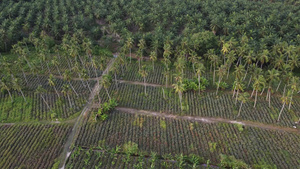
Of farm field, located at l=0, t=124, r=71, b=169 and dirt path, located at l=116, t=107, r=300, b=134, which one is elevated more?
farm field, located at l=0, t=124, r=71, b=169

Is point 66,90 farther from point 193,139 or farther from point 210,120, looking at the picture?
point 210,120

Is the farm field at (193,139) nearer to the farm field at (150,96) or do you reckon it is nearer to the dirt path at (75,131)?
the farm field at (150,96)

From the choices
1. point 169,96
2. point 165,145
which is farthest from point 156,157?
point 169,96

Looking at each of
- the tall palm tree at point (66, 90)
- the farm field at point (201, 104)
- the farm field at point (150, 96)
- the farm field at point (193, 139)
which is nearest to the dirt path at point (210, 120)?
the farm field at point (150, 96)

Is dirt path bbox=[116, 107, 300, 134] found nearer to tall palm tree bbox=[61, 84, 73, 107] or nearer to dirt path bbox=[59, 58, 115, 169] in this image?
dirt path bbox=[59, 58, 115, 169]

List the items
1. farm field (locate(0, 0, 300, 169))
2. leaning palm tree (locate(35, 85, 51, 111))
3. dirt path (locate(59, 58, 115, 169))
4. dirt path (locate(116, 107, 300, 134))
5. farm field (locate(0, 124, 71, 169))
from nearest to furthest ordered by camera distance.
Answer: farm field (locate(0, 124, 71, 169))
dirt path (locate(59, 58, 115, 169))
farm field (locate(0, 0, 300, 169))
dirt path (locate(116, 107, 300, 134))
leaning palm tree (locate(35, 85, 51, 111))

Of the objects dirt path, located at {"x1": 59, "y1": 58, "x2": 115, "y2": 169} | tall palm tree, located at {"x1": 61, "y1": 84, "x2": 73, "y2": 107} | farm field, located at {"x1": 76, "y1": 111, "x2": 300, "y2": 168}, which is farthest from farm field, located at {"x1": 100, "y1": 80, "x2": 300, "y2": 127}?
tall palm tree, located at {"x1": 61, "y1": 84, "x2": 73, "y2": 107}

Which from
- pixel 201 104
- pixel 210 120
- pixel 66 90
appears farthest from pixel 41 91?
pixel 210 120

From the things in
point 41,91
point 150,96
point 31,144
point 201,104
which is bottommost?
point 31,144

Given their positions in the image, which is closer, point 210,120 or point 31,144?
point 31,144
